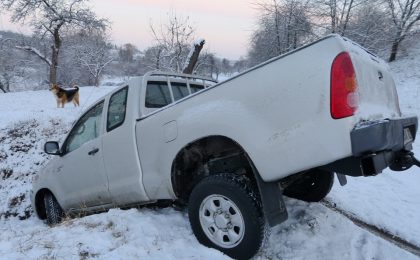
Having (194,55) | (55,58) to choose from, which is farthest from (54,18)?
(194,55)

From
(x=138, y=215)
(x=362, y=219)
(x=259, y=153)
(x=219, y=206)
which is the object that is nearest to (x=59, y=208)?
(x=138, y=215)

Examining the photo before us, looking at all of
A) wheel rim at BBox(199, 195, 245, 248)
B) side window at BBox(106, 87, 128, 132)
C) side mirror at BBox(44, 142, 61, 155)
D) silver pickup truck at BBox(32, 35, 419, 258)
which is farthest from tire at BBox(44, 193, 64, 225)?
wheel rim at BBox(199, 195, 245, 248)

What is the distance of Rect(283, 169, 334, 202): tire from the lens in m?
4.56

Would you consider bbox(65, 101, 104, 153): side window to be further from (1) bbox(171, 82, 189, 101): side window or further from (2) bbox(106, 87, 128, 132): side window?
(1) bbox(171, 82, 189, 101): side window

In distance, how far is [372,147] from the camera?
8.48ft

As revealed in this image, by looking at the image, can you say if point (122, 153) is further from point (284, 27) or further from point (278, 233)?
point (284, 27)

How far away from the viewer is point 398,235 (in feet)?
15.1

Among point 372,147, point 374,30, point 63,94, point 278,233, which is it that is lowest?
point 278,233

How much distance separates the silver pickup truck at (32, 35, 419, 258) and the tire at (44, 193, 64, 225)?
1.35 meters

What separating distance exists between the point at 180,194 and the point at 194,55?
28.1 ft

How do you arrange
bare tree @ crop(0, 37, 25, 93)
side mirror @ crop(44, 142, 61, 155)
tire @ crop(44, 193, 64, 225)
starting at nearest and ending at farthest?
side mirror @ crop(44, 142, 61, 155) → tire @ crop(44, 193, 64, 225) → bare tree @ crop(0, 37, 25, 93)

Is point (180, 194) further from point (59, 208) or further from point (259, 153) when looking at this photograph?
point (59, 208)

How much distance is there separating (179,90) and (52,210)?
116 inches

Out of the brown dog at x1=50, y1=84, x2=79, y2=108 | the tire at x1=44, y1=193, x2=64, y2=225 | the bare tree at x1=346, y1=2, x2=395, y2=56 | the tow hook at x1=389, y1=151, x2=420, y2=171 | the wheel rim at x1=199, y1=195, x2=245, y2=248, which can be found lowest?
the tire at x1=44, y1=193, x2=64, y2=225
